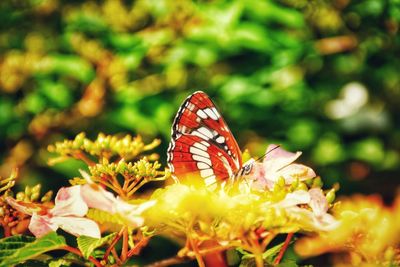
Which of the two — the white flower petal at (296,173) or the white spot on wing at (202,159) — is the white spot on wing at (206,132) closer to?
the white spot on wing at (202,159)

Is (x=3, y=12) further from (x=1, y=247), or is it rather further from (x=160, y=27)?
(x=1, y=247)

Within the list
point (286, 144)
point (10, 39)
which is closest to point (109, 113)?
point (10, 39)

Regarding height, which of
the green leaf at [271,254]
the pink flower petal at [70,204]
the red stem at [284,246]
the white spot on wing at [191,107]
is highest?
the white spot on wing at [191,107]

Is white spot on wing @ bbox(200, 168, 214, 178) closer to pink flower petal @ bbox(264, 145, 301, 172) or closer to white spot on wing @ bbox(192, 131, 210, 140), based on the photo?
white spot on wing @ bbox(192, 131, 210, 140)

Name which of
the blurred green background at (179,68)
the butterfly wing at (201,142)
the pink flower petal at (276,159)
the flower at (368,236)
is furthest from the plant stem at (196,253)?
the blurred green background at (179,68)

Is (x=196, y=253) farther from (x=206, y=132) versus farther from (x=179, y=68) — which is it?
(x=179, y=68)

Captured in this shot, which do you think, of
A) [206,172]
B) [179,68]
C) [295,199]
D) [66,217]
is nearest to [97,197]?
[66,217]
